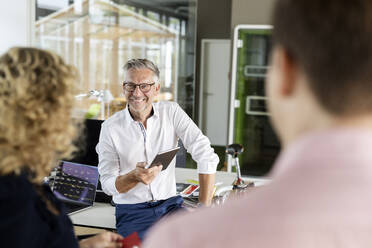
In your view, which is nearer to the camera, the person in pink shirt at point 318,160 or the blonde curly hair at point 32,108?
the person in pink shirt at point 318,160

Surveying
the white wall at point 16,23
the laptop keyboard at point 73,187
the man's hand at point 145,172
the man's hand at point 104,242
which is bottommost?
the laptop keyboard at point 73,187

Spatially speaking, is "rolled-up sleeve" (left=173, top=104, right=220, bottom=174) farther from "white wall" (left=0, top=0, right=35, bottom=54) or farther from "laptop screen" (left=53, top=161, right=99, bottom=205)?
"white wall" (left=0, top=0, right=35, bottom=54)

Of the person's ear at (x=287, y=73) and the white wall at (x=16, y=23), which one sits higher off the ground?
the white wall at (x=16, y=23)

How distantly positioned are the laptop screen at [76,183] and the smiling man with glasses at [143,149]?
15 cm

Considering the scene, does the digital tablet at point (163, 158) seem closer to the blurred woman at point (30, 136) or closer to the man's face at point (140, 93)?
the man's face at point (140, 93)

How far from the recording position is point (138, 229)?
2.52 meters

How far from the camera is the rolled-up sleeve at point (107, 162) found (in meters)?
2.52

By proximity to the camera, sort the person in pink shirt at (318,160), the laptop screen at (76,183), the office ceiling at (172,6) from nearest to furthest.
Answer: the person in pink shirt at (318,160)
the laptop screen at (76,183)
the office ceiling at (172,6)

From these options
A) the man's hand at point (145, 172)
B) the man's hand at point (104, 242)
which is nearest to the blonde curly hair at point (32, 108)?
the man's hand at point (104, 242)

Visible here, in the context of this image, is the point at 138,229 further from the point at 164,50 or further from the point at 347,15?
the point at 164,50

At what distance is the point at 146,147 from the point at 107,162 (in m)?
0.25

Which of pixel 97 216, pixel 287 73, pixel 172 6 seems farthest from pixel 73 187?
pixel 172 6

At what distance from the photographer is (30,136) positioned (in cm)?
118

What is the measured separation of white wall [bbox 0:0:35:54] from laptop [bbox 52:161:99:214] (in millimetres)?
3814
